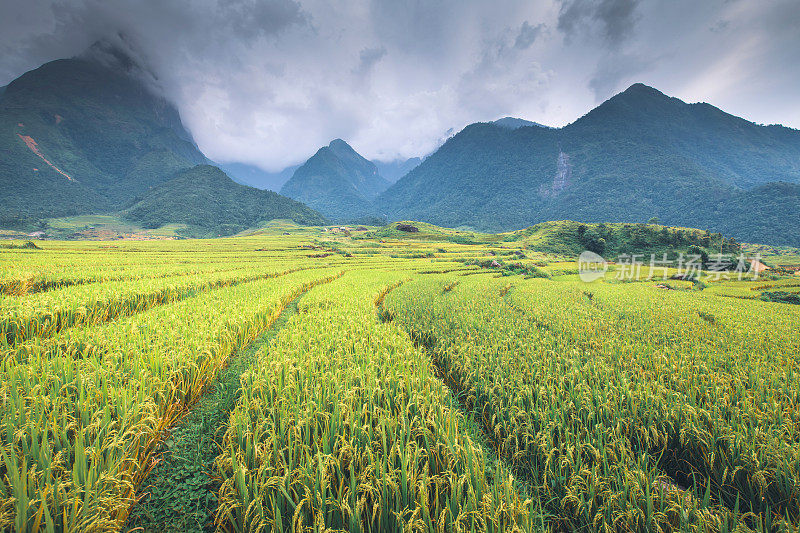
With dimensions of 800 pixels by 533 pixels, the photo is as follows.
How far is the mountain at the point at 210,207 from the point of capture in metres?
144

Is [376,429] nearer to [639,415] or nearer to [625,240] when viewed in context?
[639,415]

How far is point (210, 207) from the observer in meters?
162

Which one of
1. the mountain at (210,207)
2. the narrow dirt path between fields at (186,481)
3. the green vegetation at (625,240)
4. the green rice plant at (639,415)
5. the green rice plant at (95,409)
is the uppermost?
the mountain at (210,207)

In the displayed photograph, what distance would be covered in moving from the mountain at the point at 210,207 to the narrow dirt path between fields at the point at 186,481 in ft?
527

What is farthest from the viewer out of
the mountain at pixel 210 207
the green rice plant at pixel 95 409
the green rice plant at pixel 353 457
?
the mountain at pixel 210 207

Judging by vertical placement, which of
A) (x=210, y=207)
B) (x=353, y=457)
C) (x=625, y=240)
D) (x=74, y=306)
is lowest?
(x=353, y=457)

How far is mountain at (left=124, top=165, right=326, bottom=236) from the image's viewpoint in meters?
144

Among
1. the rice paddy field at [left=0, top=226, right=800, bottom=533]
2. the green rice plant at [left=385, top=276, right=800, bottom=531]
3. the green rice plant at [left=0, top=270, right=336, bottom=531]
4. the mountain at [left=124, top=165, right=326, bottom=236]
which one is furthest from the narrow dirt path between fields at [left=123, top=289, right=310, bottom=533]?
the mountain at [left=124, top=165, right=326, bottom=236]

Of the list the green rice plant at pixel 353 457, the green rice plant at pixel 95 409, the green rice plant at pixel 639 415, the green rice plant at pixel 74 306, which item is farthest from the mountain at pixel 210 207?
the green rice plant at pixel 639 415

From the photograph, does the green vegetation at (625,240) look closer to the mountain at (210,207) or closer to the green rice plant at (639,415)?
the green rice plant at (639,415)

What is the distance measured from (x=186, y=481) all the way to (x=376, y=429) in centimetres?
236

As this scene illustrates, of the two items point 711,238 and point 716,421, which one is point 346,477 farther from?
point 711,238

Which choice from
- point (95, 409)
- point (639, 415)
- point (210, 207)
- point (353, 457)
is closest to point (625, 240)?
point (639, 415)

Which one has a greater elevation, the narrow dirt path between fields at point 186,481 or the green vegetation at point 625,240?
the green vegetation at point 625,240
